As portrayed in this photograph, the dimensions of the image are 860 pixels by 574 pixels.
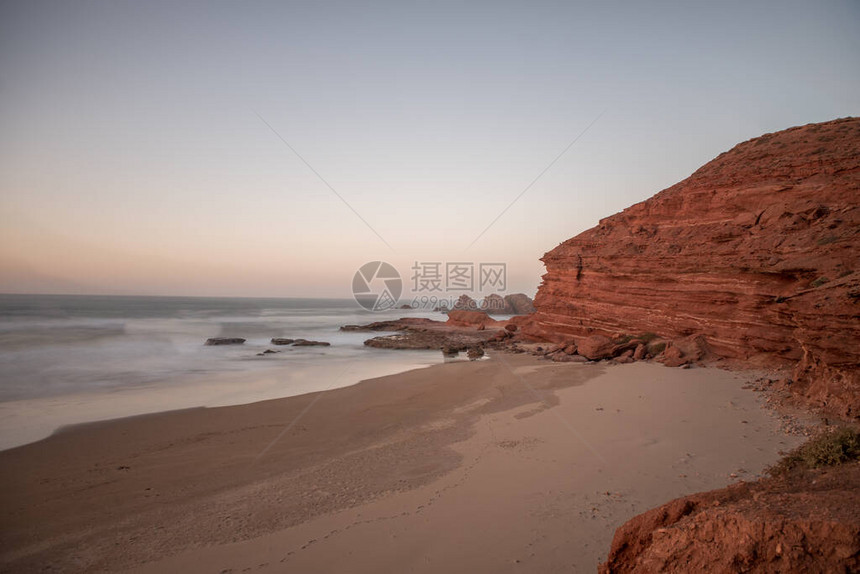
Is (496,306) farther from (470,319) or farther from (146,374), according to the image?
(146,374)

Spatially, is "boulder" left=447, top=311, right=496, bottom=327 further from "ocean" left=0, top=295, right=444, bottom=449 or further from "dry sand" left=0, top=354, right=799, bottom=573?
"dry sand" left=0, top=354, right=799, bottom=573

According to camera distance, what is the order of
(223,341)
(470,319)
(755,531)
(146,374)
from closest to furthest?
(755,531), (146,374), (223,341), (470,319)

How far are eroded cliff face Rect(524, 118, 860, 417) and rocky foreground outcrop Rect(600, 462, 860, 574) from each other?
656cm

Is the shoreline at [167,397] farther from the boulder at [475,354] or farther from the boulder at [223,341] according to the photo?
the boulder at [223,341]

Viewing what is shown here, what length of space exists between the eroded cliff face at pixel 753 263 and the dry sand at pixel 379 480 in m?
1.97

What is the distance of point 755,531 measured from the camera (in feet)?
7.57

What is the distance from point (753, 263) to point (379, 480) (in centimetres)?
1261

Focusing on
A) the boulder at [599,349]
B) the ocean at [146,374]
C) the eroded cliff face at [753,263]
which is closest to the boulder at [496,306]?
the ocean at [146,374]

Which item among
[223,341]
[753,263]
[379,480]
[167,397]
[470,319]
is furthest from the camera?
[470,319]

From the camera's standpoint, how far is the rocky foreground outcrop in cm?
212

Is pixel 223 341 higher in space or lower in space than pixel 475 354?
lower

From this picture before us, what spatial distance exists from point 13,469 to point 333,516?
6.61 meters

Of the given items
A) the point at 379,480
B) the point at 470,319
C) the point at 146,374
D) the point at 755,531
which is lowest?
the point at 146,374

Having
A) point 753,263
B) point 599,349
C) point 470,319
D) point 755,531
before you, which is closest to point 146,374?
point 599,349
